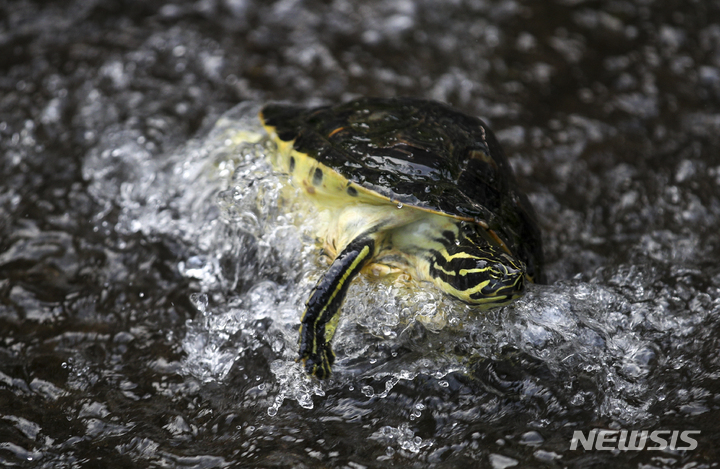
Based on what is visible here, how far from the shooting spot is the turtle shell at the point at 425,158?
11.3 feet

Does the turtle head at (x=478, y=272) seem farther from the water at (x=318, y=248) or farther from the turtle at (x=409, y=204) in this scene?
the water at (x=318, y=248)

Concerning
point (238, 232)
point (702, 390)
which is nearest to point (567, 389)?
point (702, 390)

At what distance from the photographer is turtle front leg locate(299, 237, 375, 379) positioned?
339 cm

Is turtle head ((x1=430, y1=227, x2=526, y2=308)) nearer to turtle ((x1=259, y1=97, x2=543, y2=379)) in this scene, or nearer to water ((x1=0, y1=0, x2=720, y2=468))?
turtle ((x1=259, y1=97, x2=543, y2=379))

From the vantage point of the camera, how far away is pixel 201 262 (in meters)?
4.59

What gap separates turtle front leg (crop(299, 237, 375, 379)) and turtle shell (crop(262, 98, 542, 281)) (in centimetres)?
47

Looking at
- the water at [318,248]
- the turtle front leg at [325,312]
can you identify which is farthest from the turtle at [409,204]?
the water at [318,248]

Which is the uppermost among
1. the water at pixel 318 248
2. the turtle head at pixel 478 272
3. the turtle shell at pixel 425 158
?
the turtle shell at pixel 425 158

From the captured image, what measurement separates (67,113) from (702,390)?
19.2ft

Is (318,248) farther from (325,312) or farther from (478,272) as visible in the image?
(478,272)

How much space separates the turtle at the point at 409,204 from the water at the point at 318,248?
9.6 inches

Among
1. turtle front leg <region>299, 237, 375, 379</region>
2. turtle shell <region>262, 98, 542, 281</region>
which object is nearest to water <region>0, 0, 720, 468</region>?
turtle front leg <region>299, 237, 375, 379</region>

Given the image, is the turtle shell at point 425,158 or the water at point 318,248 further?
the turtle shell at point 425,158

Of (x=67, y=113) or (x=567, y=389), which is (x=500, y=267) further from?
(x=67, y=113)
